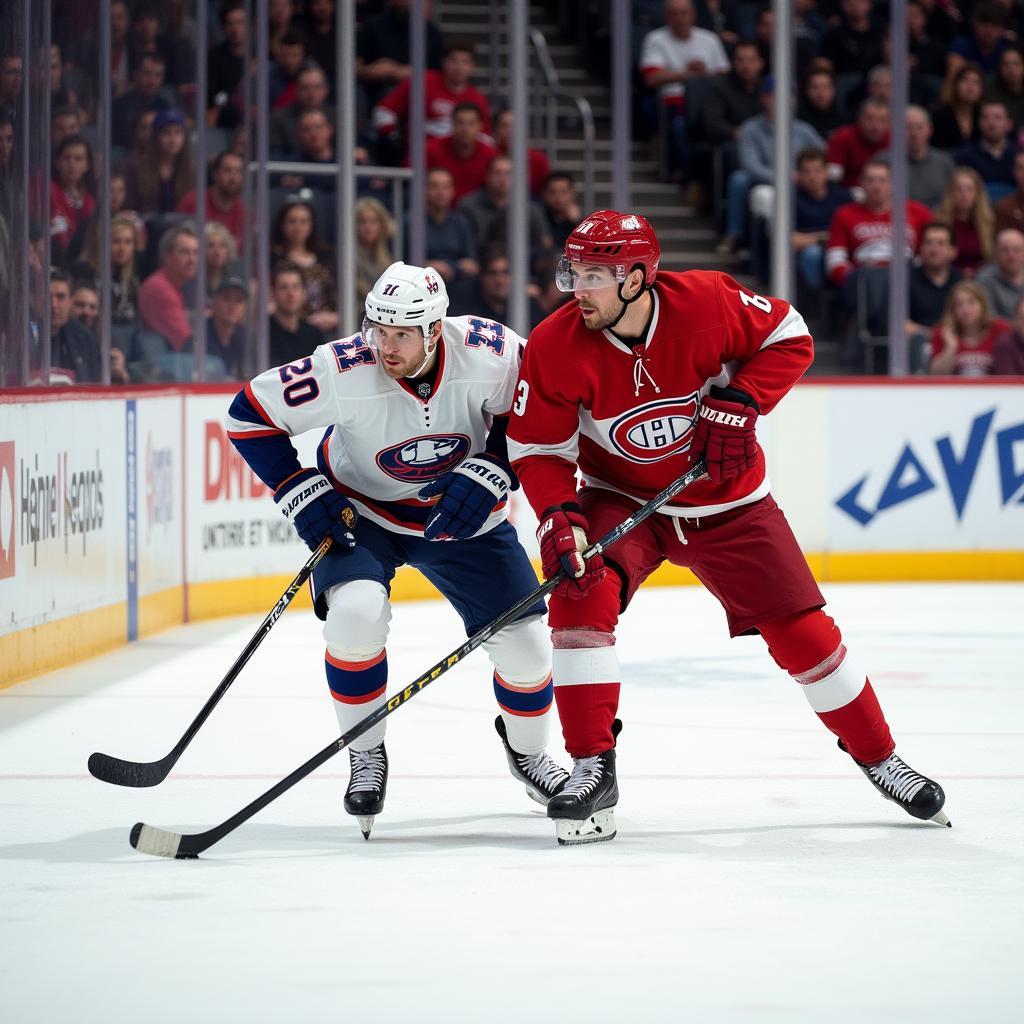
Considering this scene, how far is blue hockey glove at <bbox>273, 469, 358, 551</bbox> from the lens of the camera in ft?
11.3

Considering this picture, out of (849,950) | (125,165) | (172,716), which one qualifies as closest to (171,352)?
(125,165)

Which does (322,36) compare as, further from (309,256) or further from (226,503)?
(226,503)

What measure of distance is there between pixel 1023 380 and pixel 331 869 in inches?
225

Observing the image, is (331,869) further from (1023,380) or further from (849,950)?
(1023,380)

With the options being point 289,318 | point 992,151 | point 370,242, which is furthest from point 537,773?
point 992,151

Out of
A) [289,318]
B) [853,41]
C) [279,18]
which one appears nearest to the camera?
[289,318]

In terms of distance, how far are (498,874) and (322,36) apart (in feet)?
18.7

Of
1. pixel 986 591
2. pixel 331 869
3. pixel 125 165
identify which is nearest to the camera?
pixel 331 869

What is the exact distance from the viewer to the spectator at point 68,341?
5.63 m

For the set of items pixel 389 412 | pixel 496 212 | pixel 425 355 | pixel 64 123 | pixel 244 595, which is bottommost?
pixel 244 595

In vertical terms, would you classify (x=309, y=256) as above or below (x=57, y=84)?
below

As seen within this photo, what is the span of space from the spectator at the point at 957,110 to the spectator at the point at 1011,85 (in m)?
0.12

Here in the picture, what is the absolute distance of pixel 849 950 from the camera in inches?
99.3

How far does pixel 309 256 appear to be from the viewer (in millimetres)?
7922
